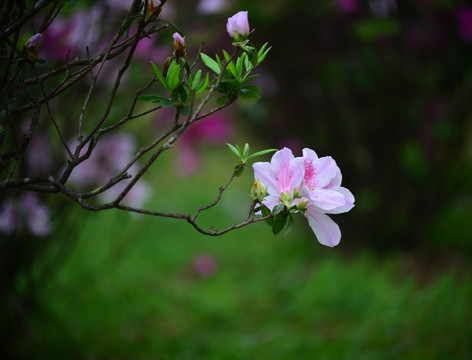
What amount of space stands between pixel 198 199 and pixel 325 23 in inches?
103

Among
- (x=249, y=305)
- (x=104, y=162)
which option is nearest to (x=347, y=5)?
(x=104, y=162)

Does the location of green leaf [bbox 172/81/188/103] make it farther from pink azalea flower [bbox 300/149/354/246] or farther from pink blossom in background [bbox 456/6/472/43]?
pink blossom in background [bbox 456/6/472/43]

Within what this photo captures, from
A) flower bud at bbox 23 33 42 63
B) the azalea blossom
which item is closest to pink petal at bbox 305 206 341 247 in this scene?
the azalea blossom

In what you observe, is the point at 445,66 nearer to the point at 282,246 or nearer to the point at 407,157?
the point at 407,157

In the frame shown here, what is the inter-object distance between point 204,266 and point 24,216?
1676 millimetres

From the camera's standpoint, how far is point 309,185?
0.88 meters

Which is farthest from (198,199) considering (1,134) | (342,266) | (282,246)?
(1,134)

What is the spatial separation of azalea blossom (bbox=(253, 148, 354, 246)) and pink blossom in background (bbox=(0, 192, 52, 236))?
106 cm

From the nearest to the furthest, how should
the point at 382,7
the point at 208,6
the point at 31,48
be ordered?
the point at 31,48
the point at 208,6
the point at 382,7

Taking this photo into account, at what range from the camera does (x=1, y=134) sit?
0.89 metres

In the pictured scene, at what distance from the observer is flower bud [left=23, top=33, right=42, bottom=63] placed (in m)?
0.81

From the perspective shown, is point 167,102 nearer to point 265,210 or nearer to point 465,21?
point 265,210

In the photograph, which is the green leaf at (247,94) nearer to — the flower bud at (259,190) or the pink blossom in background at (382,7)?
the flower bud at (259,190)

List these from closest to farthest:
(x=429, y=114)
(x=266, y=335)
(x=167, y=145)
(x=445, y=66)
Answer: (x=167, y=145)
(x=266, y=335)
(x=445, y=66)
(x=429, y=114)
